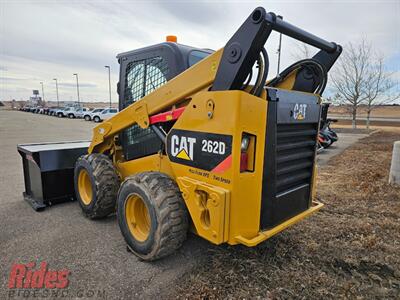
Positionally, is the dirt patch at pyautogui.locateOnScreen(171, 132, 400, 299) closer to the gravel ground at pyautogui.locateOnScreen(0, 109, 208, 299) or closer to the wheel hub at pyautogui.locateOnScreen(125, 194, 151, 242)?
the gravel ground at pyautogui.locateOnScreen(0, 109, 208, 299)

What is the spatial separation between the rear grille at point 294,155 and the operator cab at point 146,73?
1388mm

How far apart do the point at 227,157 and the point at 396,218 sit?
3.38 meters

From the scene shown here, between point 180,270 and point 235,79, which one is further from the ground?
point 235,79

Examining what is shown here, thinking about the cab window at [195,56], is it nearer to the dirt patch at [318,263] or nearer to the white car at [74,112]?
the dirt patch at [318,263]

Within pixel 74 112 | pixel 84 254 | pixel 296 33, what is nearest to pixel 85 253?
pixel 84 254

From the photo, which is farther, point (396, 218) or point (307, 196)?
point (396, 218)

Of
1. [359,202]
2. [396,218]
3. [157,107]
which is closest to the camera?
[157,107]

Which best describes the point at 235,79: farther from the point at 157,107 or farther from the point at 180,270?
the point at 180,270

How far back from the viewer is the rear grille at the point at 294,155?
2711 mm

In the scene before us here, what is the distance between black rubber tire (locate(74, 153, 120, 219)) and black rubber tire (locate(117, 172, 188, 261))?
982 mm

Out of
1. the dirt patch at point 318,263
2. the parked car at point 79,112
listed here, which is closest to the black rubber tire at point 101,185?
the dirt patch at point 318,263

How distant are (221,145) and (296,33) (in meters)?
1.18

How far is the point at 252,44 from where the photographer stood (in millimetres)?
2215

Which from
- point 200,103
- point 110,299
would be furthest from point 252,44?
point 110,299
